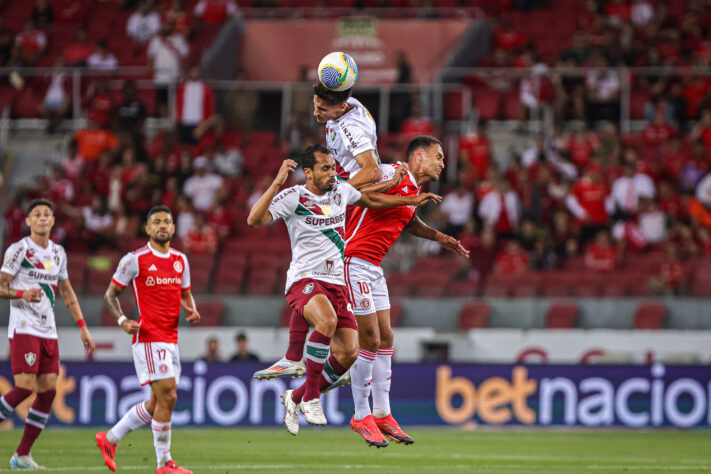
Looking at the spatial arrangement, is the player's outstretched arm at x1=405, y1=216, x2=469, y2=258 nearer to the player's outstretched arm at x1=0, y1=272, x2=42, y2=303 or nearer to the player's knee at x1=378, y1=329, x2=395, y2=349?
the player's knee at x1=378, y1=329, x2=395, y2=349

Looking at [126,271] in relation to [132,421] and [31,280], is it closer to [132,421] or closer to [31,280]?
[31,280]

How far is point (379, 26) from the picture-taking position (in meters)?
→ 28.3

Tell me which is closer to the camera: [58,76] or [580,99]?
[580,99]

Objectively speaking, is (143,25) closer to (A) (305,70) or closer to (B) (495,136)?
(A) (305,70)

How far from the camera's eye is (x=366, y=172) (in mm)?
11109

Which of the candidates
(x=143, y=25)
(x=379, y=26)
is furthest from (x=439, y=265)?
(x=143, y=25)

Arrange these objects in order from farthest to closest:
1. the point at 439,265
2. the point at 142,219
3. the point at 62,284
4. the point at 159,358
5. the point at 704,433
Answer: the point at 142,219
the point at 439,265
the point at 704,433
the point at 62,284
the point at 159,358

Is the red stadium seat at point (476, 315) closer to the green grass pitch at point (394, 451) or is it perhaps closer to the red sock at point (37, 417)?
the green grass pitch at point (394, 451)

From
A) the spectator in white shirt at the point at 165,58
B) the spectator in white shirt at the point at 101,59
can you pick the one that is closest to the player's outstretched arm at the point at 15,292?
the spectator in white shirt at the point at 165,58

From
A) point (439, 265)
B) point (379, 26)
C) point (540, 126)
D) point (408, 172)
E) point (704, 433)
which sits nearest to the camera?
point (408, 172)

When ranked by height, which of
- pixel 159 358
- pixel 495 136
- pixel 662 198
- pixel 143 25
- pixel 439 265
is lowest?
pixel 159 358

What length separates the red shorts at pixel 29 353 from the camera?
1320cm

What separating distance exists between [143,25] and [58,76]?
3.14 m

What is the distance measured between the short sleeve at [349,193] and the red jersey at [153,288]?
8.21 ft
